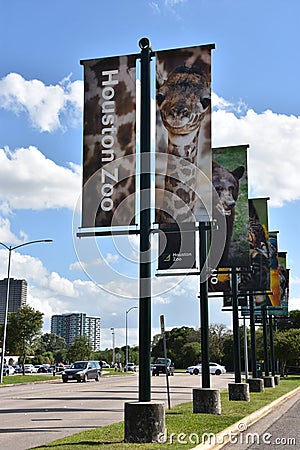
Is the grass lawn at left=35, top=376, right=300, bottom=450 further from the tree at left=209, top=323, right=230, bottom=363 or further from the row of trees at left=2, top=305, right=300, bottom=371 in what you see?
the tree at left=209, top=323, right=230, bottom=363

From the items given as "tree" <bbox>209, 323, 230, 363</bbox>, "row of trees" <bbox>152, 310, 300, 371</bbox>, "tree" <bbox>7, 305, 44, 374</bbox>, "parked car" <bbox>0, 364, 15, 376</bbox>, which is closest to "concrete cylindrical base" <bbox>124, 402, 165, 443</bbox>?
"tree" <bbox>7, 305, 44, 374</bbox>

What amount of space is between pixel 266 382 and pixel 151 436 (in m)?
23.7

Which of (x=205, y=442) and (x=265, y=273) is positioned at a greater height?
(x=265, y=273)

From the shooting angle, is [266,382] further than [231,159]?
Yes

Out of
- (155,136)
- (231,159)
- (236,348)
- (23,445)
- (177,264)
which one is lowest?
(23,445)

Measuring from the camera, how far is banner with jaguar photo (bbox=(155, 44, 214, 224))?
44.4 ft

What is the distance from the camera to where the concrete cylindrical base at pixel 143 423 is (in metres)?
11.2

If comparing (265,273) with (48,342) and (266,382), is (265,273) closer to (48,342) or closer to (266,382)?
(266,382)

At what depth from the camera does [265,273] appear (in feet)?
87.7

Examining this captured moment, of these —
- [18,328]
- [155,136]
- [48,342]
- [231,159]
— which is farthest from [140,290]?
[48,342]

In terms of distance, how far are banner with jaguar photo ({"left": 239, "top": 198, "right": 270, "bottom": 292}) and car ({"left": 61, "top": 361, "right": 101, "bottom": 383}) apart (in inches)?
929

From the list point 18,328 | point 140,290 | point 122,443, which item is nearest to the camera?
point 122,443

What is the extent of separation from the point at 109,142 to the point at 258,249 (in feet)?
49.5

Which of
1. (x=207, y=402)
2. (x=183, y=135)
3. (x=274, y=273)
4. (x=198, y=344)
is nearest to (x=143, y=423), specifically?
(x=207, y=402)
